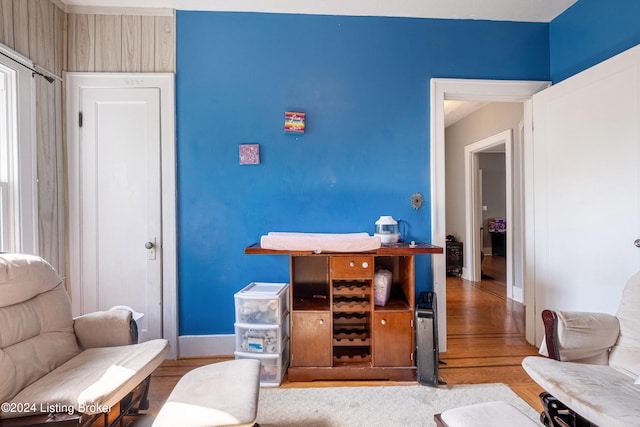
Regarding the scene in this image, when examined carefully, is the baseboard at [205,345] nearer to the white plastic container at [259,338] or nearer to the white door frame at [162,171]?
the white door frame at [162,171]

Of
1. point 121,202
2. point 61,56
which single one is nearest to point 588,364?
point 121,202

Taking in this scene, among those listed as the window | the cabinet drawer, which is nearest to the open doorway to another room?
the cabinet drawer

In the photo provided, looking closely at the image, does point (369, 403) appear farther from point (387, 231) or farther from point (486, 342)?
point (486, 342)

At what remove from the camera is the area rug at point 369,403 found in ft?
5.30

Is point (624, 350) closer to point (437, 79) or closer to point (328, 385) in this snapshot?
point (328, 385)

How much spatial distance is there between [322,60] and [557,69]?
195 centimetres

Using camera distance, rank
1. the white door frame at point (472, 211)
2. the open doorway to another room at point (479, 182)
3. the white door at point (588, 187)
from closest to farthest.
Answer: the white door at point (588, 187) → the open doorway to another room at point (479, 182) → the white door frame at point (472, 211)

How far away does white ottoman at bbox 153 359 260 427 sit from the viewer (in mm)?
1122

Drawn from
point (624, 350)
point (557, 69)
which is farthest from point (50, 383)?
point (557, 69)

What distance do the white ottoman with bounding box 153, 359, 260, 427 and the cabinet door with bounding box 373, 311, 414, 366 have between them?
86 centimetres

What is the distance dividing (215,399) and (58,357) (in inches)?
36.9

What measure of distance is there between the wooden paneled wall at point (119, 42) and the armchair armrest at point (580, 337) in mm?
3109

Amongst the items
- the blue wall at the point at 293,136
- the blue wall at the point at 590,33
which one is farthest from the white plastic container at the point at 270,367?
the blue wall at the point at 590,33

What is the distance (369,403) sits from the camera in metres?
1.76
